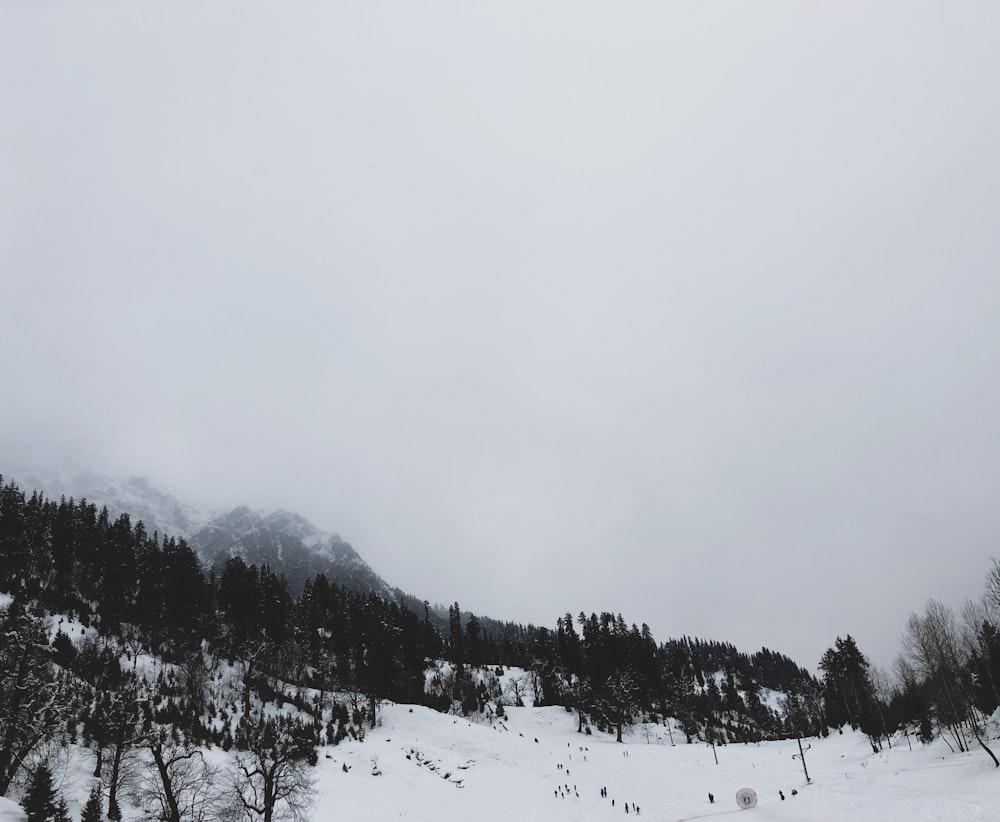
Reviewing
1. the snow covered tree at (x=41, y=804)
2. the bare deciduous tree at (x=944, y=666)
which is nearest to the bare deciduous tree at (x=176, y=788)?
the snow covered tree at (x=41, y=804)

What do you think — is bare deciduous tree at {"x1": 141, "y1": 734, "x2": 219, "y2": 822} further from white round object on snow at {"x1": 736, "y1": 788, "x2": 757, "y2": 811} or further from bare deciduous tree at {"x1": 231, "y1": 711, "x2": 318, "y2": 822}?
white round object on snow at {"x1": 736, "y1": 788, "x2": 757, "y2": 811}

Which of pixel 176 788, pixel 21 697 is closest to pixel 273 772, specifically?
pixel 176 788

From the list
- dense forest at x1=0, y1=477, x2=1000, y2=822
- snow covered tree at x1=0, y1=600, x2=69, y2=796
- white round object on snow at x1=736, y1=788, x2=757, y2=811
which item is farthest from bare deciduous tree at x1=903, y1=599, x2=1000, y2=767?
snow covered tree at x1=0, y1=600, x2=69, y2=796

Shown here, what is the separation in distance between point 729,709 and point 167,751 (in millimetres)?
134068

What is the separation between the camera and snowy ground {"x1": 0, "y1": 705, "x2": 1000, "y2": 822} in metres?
34.5

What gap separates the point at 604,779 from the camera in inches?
2064

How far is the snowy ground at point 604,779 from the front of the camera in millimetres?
34469

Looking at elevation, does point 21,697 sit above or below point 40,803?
above

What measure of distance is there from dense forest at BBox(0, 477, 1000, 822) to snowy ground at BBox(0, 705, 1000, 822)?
459 cm

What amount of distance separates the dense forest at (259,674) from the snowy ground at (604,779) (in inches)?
181

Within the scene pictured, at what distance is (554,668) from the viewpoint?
104750 millimetres

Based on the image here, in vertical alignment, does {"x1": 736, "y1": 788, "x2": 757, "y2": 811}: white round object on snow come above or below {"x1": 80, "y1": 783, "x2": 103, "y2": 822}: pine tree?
below

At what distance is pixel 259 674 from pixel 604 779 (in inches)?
1858

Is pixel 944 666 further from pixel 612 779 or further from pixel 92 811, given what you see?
pixel 92 811
